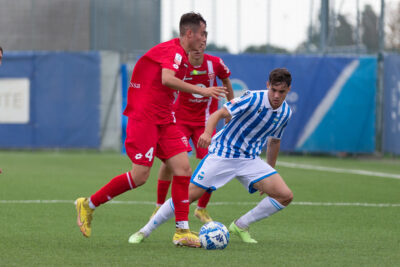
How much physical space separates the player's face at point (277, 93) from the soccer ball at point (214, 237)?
47.5 inches

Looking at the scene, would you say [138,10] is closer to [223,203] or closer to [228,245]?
[223,203]

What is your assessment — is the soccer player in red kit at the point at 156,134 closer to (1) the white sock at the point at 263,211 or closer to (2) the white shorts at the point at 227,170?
(2) the white shorts at the point at 227,170

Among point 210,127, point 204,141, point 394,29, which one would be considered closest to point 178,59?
point 210,127

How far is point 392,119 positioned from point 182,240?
13.3 metres

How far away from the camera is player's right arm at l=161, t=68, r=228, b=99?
641 cm

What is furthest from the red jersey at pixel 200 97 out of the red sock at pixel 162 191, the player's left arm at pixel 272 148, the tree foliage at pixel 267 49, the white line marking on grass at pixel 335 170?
the tree foliage at pixel 267 49

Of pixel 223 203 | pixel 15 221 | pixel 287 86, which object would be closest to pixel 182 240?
pixel 287 86

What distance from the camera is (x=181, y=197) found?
274 inches

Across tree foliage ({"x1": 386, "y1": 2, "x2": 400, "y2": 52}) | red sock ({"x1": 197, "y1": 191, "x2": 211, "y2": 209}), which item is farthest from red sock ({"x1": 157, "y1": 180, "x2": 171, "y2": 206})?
tree foliage ({"x1": 386, "y1": 2, "x2": 400, "y2": 52})

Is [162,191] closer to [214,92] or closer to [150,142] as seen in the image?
[150,142]

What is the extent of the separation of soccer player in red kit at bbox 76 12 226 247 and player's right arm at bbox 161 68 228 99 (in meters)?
0.20

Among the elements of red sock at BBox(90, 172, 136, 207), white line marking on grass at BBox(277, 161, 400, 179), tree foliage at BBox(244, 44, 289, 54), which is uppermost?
tree foliage at BBox(244, 44, 289, 54)

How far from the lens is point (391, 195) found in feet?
36.8

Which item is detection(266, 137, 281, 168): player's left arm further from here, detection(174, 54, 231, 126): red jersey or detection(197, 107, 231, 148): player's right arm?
detection(174, 54, 231, 126): red jersey
